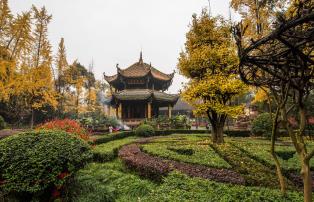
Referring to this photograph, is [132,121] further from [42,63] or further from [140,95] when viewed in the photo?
[42,63]

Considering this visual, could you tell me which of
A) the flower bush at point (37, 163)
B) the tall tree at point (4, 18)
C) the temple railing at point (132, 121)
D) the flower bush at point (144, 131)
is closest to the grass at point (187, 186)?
the flower bush at point (37, 163)

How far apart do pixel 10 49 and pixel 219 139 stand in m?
18.1

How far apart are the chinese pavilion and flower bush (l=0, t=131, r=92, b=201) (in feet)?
75.6

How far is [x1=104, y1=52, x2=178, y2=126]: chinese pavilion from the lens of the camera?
1182 inches

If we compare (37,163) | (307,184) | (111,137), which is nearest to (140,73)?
(111,137)

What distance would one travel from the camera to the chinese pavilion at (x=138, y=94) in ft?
98.5

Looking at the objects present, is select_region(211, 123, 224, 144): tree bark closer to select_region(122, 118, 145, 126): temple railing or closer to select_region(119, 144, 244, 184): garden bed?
select_region(119, 144, 244, 184): garden bed

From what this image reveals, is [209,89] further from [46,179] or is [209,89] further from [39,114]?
[39,114]

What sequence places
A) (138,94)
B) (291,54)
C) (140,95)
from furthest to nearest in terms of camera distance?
(138,94), (140,95), (291,54)

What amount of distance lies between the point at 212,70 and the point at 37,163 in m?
10.1

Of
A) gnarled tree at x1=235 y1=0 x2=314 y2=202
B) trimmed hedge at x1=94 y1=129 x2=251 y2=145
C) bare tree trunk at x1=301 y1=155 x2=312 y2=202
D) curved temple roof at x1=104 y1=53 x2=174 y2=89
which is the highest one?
curved temple roof at x1=104 y1=53 x2=174 y2=89

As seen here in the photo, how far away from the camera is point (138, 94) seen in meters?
30.3

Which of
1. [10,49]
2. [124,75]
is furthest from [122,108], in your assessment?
[10,49]

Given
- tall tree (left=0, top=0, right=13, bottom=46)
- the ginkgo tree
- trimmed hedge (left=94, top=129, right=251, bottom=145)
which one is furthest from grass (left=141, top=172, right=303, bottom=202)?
tall tree (left=0, top=0, right=13, bottom=46)
